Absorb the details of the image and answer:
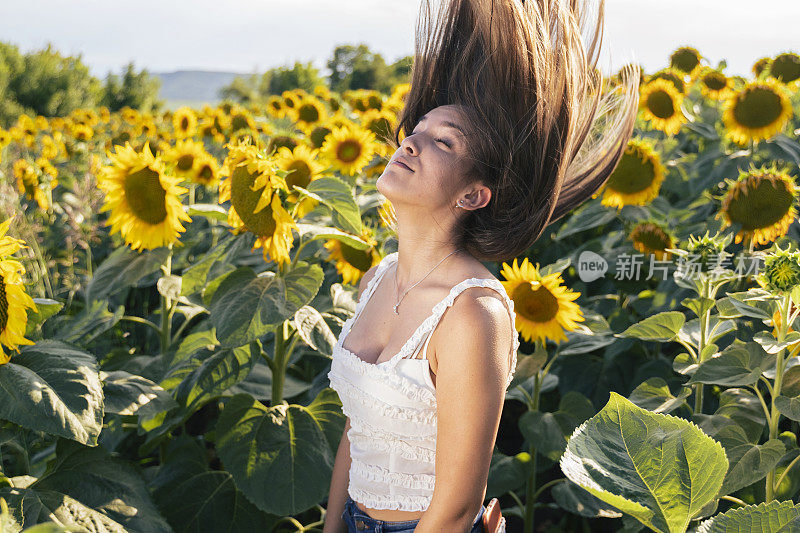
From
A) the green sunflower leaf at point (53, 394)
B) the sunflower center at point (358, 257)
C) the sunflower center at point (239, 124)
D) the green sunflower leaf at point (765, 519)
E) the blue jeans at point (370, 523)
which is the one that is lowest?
the blue jeans at point (370, 523)

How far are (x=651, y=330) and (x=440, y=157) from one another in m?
0.76

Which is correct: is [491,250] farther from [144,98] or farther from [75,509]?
[144,98]

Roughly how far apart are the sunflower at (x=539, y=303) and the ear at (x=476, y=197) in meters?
0.62

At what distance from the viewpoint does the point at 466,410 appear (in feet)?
3.58

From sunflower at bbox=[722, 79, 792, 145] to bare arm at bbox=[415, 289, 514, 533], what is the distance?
232cm

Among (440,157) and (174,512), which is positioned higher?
(440,157)

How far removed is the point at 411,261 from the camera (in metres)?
1.34

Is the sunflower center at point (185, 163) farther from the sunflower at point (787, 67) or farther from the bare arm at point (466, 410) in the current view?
the sunflower at point (787, 67)

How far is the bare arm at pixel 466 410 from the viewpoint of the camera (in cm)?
109

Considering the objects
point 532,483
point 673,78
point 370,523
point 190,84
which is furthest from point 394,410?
point 190,84

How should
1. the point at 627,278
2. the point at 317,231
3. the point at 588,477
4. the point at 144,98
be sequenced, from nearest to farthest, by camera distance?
the point at 588,477, the point at 317,231, the point at 627,278, the point at 144,98

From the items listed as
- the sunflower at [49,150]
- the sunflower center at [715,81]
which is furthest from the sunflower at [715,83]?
the sunflower at [49,150]

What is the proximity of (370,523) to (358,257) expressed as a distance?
3.30ft

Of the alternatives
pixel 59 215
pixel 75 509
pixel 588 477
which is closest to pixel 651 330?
pixel 588 477
